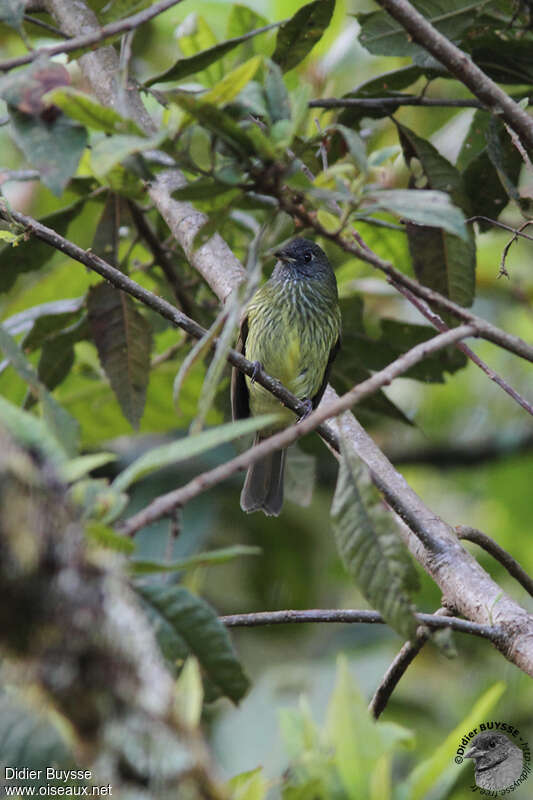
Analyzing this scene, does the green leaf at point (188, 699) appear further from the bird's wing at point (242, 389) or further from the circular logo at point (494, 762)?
the bird's wing at point (242, 389)

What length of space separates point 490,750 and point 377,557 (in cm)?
66

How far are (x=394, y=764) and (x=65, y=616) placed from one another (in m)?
3.16

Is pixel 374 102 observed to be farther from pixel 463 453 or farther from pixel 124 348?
pixel 463 453

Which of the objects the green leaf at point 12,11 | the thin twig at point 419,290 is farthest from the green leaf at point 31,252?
the thin twig at point 419,290

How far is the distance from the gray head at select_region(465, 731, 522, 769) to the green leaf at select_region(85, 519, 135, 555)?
36.4 inches

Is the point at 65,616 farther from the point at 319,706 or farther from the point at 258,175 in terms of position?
the point at 319,706

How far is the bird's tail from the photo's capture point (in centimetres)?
416

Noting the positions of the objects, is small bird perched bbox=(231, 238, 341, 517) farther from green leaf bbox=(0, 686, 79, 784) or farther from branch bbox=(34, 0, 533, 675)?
green leaf bbox=(0, 686, 79, 784)

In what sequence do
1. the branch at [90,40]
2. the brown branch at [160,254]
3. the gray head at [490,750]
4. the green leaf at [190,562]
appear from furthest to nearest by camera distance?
the brown branch at [160,254] < the gray head at [490,750] < the branch at [90,40] < the green leaf at [190,562]

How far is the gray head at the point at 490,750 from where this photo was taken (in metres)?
1.93

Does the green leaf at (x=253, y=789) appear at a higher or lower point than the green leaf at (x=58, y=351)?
higher

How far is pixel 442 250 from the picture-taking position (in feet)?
9.96

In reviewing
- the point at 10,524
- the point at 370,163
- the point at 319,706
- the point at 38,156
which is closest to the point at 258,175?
the point at 370,163

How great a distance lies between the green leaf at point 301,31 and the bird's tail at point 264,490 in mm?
1718
